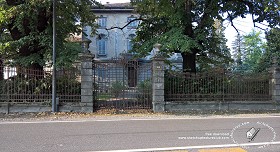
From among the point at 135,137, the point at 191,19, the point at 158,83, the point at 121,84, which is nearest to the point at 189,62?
the point at 191,19

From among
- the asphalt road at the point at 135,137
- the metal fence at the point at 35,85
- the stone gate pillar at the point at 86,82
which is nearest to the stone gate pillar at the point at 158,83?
the stone gate pillar at the point at 86,82

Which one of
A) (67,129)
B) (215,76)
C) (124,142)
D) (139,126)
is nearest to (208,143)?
(124,142)

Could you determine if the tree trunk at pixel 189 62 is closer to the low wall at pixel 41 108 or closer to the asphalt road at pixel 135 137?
the low wall at pixel 41 108

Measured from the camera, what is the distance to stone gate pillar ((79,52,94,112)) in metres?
13.6

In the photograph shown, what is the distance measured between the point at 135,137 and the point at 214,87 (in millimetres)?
8626

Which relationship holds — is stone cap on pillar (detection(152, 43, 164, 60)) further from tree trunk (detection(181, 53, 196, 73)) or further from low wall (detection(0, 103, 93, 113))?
low wall (detection(0, 103, 93, 113))

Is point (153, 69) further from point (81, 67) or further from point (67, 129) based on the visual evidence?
point (67, 129)

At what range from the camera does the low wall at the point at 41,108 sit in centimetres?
1299

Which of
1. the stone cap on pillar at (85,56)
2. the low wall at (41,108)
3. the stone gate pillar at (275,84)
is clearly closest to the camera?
the low wall at (41,108)

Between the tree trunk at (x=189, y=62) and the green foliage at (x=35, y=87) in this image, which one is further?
the tree trunk at (x=189, y=62)

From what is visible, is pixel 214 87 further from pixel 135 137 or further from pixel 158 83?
pixel 135 137

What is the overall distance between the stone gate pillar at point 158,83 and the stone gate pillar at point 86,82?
3240mm

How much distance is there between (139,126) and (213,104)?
6.47 meters

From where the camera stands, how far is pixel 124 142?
23.5 ft
